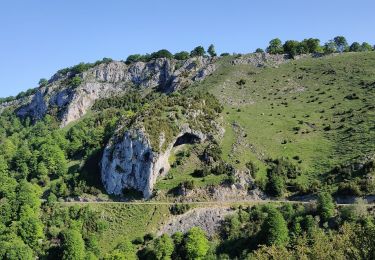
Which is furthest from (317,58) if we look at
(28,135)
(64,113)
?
(28,135)

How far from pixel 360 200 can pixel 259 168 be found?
28.1 m

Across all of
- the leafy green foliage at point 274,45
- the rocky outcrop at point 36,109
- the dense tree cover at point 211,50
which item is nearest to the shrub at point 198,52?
the dense tree cover at point 211,50

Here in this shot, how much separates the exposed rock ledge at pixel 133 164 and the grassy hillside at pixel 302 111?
17.0 meters

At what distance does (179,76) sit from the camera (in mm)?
169250

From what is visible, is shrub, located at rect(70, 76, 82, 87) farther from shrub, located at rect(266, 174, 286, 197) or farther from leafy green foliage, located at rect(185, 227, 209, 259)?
leafy green foliage, located at rect(185, 227, 209, 259)

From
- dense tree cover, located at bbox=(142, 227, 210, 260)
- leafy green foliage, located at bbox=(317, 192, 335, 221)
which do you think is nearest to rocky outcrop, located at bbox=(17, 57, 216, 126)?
dense tree cover, located at bbox=(142, 227, 210, 260)

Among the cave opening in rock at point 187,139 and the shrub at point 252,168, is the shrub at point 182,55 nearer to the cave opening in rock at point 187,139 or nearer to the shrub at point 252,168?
the cave opening in rock at point 187,139

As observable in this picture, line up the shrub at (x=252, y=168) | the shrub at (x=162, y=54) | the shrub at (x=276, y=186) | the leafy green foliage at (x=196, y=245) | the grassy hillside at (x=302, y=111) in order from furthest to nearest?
the shrub at (x=162, y=54) → the grassy hillside at (x=302, y=111) → the shrub at (x=252, y=168) → the shrub at (x=276, y=186) → the leafy green foliage at (x=196, y=245)

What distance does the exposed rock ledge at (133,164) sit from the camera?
102625mm

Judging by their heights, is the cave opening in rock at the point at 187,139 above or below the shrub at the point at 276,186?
above

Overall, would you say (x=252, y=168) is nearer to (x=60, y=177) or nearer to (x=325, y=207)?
(x=325, y=207)

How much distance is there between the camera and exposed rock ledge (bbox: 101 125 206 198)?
102625 millimetres

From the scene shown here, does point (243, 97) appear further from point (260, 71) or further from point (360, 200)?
point (360, 200)

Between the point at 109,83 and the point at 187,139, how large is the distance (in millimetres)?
82236
